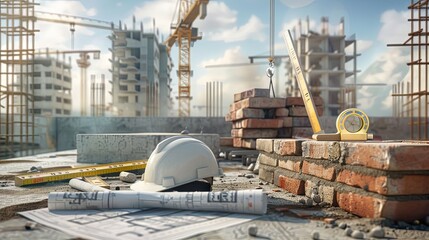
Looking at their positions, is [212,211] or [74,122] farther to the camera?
[74,122]

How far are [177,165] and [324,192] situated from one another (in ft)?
5.63

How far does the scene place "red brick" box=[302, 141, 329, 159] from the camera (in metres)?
3.97

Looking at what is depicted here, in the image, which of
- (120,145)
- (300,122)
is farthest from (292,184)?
(120,145)

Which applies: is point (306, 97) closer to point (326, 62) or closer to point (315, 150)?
point (315, 150)

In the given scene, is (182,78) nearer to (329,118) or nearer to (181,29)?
(181,29)

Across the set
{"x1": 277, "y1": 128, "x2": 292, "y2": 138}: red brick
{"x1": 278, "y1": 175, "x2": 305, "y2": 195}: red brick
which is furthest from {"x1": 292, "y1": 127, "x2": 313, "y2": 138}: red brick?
{"x1": 278, "y1": 175, "x2": 305, "y2": 195}: red brick

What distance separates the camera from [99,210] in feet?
11.6

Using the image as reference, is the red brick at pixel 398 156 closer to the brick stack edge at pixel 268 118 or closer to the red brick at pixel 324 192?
the red brick at pixel 324 192

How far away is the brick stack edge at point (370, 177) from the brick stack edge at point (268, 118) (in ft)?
15.1

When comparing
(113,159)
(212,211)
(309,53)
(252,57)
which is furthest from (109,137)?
(252,57)

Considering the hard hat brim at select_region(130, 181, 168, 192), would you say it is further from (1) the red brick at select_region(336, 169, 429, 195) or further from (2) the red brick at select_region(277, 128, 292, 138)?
(2) the red brick at select_region(277, 128, 292, 138)

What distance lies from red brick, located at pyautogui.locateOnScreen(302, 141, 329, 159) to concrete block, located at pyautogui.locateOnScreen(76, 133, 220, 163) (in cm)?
450

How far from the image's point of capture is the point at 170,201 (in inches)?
137

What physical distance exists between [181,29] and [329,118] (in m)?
24.9
